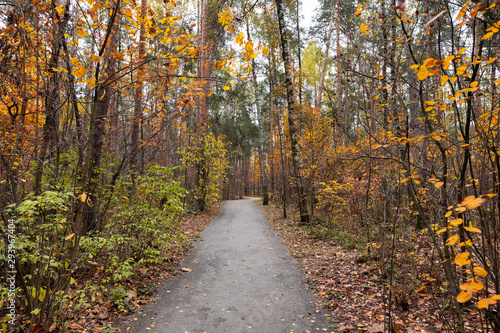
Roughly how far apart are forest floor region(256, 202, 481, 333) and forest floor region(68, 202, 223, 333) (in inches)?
113

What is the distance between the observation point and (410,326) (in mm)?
2998

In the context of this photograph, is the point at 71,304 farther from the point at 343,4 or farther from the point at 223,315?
the point at 343,4

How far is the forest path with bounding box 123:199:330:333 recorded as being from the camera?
335cm

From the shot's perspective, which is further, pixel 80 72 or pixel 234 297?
pixel 234 297

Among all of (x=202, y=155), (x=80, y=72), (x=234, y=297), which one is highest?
(x=202, y=155)

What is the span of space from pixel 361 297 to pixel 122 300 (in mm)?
3667

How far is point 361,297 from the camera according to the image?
3832 mm

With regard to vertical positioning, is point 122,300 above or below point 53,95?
below

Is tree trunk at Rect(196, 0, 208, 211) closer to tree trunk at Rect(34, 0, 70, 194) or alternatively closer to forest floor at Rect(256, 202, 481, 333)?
forest floor at Rect(256, 202, 481, 333)

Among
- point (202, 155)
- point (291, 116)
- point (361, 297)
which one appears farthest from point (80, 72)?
point (202, 155)

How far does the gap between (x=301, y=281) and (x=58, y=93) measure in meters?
4.92

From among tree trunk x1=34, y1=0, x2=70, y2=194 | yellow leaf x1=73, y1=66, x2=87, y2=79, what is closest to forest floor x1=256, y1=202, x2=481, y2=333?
yellow leaf x1=73, y1=66, x2=87, y2=79

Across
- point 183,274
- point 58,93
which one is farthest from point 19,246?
point 183,274

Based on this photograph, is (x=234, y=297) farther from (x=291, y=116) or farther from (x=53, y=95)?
(x=291, y=116)
